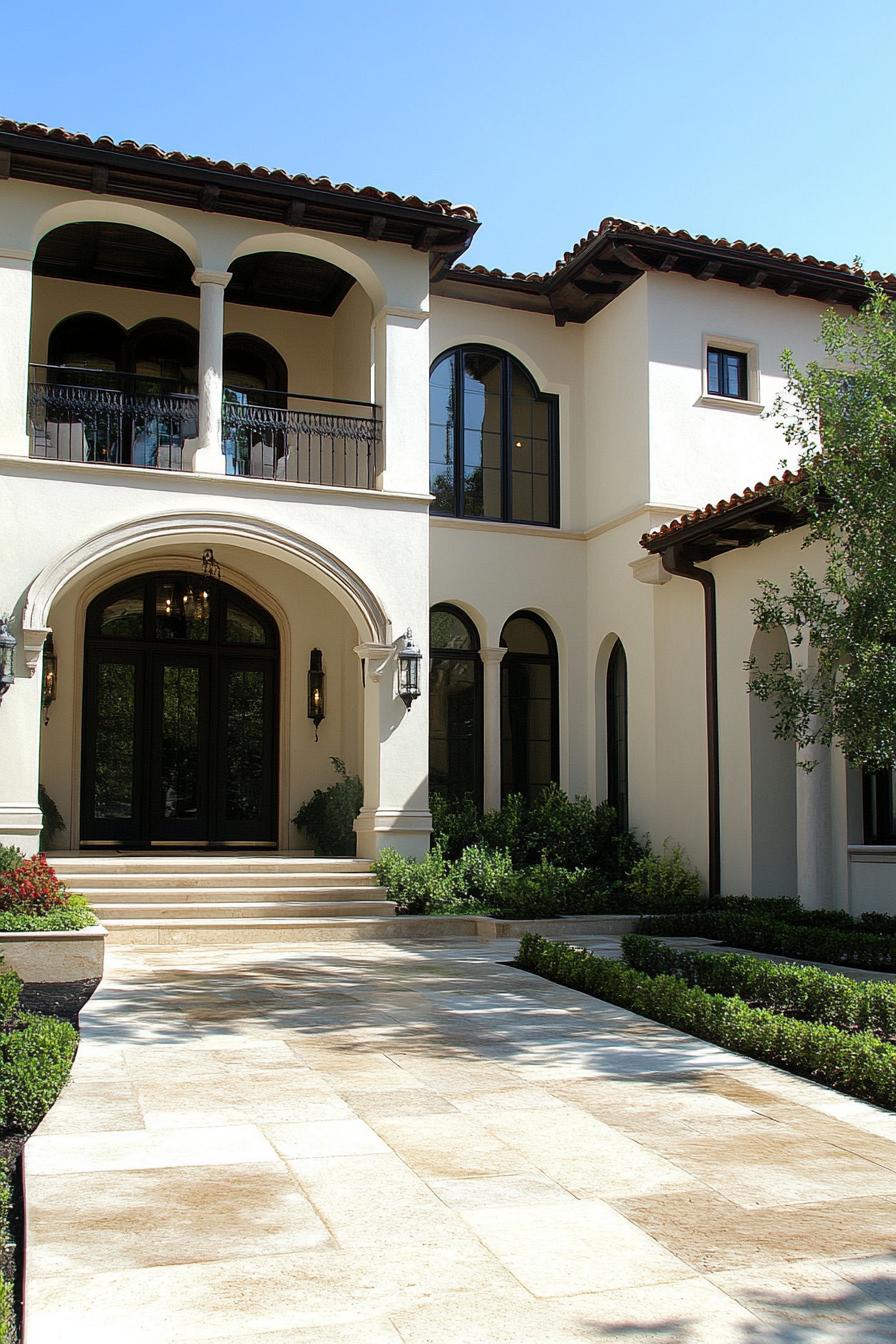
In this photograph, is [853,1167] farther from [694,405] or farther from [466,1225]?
[694,405]

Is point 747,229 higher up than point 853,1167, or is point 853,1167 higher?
point 747,229

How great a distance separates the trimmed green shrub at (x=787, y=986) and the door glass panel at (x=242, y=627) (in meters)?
9.04

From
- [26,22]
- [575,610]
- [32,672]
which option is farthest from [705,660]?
[26,22]

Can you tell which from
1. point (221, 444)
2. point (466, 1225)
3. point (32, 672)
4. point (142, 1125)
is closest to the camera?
point (466, 1225)

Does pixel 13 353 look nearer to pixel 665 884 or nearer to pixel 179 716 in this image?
pixel 179 716

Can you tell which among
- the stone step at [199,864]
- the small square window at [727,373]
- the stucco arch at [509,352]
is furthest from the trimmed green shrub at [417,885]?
Answer: the small square window at [727,373]

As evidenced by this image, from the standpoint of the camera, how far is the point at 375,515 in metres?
14.6

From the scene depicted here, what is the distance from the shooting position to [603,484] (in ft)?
55.6

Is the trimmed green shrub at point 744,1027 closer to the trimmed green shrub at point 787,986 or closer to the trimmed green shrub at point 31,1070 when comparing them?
the trimmed green shrub at point 787,986

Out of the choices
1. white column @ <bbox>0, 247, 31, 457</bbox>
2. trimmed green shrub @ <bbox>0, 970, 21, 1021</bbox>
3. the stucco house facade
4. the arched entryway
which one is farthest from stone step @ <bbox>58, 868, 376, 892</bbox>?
trimmed green shrub @ <bbox>0, 970, 21, 1021</bbox>

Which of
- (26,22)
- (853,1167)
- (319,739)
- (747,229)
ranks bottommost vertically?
(853,1167)

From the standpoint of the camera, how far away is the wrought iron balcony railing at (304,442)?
49.5 ft

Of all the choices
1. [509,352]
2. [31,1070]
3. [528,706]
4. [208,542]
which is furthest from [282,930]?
[509,352]

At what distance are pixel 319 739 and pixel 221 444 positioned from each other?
14.4 ft
